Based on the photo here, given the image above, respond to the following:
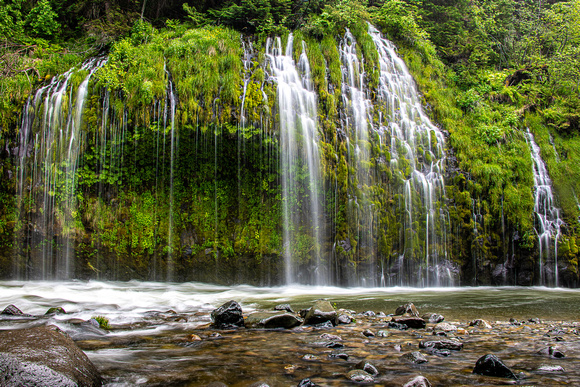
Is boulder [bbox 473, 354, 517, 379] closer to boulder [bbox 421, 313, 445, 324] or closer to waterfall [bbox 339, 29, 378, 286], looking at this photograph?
boulder [bbox 421, 313, 445, 324]

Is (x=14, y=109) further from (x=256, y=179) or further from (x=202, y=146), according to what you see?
(x=256, y=179)

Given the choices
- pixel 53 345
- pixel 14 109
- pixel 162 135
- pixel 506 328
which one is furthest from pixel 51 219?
pixel 506 328

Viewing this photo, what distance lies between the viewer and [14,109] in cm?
1047

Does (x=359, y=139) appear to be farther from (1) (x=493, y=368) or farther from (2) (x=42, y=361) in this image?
(2) (x=42, y=361)

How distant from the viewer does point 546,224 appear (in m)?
11.1

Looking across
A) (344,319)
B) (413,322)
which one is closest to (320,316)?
(344,319)

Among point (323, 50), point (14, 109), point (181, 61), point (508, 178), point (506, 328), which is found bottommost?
point (506, 328)

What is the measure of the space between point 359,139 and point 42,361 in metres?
10.1

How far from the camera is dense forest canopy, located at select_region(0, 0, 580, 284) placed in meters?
10.6

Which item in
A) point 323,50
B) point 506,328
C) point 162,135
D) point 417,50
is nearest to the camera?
point 506,328

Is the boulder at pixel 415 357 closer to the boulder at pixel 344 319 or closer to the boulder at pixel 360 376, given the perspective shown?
the boulder at pixel 360 376

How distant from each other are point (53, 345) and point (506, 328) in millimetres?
5171

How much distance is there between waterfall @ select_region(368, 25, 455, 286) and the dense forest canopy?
1.74ft

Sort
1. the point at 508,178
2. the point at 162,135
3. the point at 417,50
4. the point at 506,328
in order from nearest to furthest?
1. the point at 506,328
2. the point at 162,135
3. the point at 508,178
4. the point at 417,50
